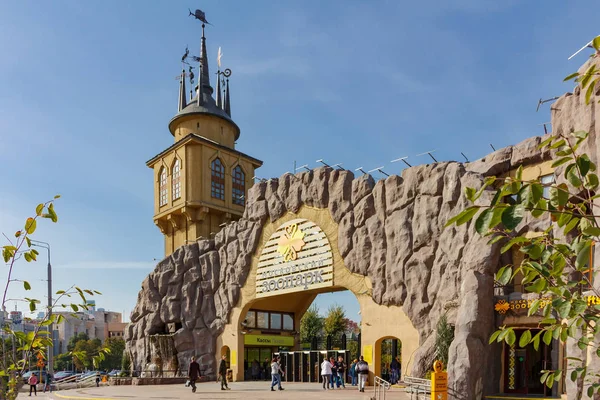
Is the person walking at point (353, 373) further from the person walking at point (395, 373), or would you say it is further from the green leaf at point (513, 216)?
the green leaf at point (513, 216)

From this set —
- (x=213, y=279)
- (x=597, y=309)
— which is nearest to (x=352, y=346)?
(x=213, y=279)

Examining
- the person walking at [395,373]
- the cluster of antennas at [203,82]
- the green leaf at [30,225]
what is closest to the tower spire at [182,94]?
the cluster of antennas at [203,82]

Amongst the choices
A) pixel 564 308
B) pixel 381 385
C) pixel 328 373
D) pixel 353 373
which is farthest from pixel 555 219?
pixel 353 373

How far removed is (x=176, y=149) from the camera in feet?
140

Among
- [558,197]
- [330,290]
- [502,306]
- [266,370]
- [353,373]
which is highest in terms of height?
[558,197]

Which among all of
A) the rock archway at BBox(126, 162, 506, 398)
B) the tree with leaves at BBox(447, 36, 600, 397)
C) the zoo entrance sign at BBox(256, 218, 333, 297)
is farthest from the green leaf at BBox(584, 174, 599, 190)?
the zoo entrance sign at BBox(256, 218, 333, 297)

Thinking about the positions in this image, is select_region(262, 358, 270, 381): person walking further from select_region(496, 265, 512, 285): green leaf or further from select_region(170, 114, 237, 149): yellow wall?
select_region(496, 265, 512, 285): green leaf

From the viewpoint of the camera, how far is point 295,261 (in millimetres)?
31266

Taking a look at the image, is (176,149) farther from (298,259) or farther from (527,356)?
(527,356)

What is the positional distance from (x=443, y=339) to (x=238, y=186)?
25.9m

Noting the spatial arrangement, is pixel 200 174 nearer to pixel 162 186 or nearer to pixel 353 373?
pixel 162 186

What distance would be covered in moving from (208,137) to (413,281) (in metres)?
23.4

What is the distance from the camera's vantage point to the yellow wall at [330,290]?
25.4 metres

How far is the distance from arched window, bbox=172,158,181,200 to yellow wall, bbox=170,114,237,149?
250cm
